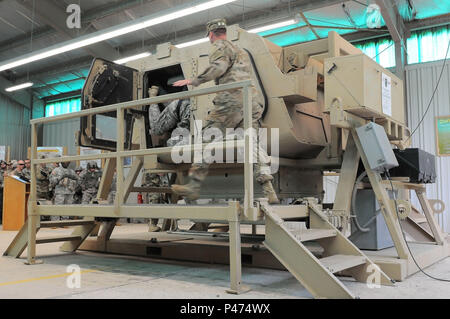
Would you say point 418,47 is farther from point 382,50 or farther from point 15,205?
point 15,205

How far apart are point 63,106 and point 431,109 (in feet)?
52.8

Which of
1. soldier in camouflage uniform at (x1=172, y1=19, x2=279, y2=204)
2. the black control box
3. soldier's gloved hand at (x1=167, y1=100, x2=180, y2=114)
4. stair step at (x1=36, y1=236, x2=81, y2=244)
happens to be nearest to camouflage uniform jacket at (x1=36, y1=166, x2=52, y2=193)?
stair step at (x1=36, y1=236, x2=81, y2=244)

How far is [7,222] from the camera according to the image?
1123 centimetres

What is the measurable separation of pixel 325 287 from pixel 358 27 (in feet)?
33.0

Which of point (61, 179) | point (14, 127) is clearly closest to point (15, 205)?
point (61, 179)

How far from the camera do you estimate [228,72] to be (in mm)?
4520

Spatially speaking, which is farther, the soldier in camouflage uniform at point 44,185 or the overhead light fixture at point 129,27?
the soldier in camouflage uniform at point 44,185

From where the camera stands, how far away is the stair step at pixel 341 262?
3348 millimetres

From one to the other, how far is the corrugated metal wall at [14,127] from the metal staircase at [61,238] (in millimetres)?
16365

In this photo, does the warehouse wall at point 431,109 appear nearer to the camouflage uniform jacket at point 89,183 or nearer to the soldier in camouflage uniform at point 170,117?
the soldier in camouflage uniform at point 170,117

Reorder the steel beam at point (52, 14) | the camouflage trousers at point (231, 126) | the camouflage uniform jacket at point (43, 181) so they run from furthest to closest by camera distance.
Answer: the camouflage uniform jacket at point (43, 181), the steel beam at point (52, 14), the camouflage trousers at point (231, 126)

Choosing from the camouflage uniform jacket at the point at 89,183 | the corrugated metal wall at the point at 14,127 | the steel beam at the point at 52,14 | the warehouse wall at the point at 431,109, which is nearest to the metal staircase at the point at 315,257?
the warehouse wall at the point at 431,109
